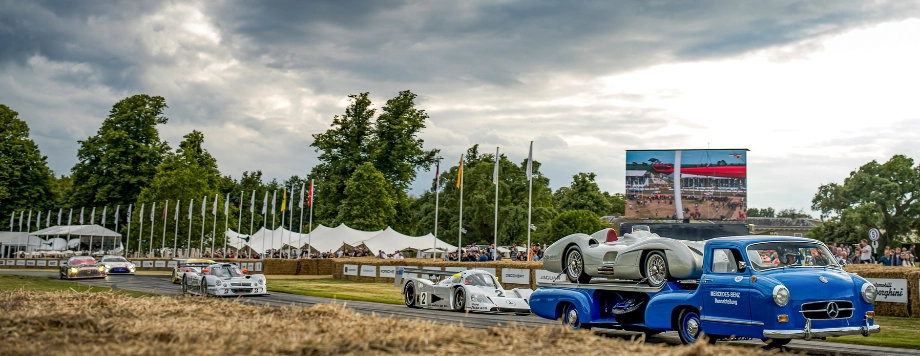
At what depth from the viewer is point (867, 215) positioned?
87625 millimetres

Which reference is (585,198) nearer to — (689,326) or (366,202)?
(366,202)

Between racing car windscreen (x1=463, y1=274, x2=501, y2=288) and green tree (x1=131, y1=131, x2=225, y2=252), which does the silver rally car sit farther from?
green tree (x1=131, y1=131, x2=225, y2=252)

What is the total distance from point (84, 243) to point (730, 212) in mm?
78839

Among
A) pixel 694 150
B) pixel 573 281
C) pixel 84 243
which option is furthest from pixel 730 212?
pixel 84 243

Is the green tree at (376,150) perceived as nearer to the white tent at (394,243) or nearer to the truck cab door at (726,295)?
the white tent at (394,243)

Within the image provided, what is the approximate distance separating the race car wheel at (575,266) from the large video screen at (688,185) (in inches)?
1652

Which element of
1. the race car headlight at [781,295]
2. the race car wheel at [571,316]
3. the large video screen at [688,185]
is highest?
the large video screen at [688,185]

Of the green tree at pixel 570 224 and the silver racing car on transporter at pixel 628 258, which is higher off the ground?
the green tree at pixel 570 224

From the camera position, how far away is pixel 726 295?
13.3 meters

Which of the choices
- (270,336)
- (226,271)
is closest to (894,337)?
(270,336)

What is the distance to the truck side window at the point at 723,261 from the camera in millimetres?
13609

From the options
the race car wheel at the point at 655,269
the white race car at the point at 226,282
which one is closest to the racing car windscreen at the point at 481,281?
the white race car at the point at 226,282

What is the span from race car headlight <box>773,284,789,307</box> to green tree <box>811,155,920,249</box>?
273 ft

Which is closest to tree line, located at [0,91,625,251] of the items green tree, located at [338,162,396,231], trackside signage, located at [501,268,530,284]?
green tree, located at [338,162,396,231]
